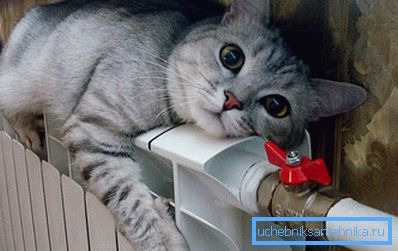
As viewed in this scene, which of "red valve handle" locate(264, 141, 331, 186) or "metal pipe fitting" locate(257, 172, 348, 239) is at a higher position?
"red valve handle" locate(264, 141, 331, 186)

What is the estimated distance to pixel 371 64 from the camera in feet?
1.97

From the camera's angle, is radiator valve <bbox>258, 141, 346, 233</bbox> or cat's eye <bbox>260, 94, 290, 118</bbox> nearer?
radiator valve <bbox>258, 141, 346, 233</bbox>

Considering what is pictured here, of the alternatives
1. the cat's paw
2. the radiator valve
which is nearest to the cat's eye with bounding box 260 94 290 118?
the radiator valve

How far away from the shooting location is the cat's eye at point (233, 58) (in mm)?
672

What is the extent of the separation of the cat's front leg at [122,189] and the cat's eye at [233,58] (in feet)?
0.69

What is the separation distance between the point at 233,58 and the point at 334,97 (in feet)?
0.45

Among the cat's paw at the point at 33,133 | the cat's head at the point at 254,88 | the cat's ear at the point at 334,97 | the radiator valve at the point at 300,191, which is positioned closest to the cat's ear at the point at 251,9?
the cat's head at the point at 254,88

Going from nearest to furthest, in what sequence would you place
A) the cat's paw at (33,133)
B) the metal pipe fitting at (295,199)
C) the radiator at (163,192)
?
the metal pipe fitting at (295,199) → the radiator at (163,192) → the cat's paw at (33,133)

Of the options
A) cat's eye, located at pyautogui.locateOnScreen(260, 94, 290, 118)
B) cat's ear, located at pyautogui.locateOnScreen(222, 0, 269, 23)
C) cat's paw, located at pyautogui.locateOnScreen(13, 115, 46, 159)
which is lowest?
cat's paw, located at pyautogui.locateOnScreen(13, 115, 46, 159)

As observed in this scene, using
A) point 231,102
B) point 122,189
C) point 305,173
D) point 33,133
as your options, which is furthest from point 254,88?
point 33,133

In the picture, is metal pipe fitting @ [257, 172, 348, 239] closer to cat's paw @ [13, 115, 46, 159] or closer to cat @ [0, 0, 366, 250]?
cat @ [0, 0, 366, 250]

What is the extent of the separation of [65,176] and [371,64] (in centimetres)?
60

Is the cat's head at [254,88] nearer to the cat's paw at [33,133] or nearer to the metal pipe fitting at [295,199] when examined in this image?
the metal pipe fitting at [295,199]

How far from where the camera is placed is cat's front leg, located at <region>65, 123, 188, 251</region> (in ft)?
2.42
